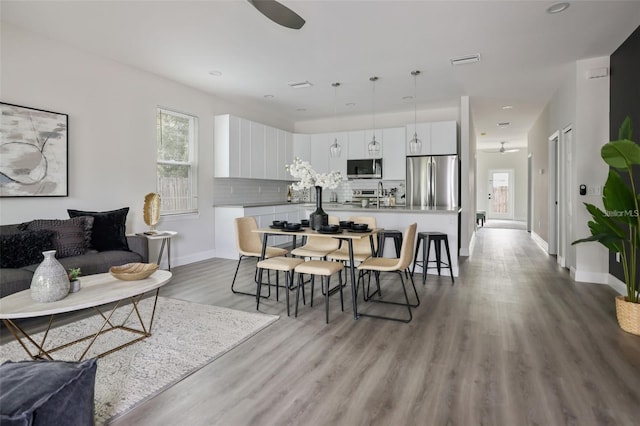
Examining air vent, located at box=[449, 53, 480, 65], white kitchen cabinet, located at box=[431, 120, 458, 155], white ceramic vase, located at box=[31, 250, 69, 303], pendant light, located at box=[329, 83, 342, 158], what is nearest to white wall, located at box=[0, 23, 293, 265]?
white ceramic vase, located at box=[31, 250, 69, 303]

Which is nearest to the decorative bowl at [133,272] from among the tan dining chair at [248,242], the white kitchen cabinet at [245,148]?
the tan dining chair at [248,242]

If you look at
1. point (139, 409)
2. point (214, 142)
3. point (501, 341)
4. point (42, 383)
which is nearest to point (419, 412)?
point (501, 341)

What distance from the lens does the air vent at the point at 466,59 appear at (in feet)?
15.0

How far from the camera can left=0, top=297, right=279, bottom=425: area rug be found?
2.17 m

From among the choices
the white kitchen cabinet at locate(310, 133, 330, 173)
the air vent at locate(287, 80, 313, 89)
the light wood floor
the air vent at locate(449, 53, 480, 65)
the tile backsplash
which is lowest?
the light wood floor

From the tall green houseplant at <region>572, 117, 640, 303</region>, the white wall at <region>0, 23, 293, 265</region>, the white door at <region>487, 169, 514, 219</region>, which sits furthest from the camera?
the white door at <region>487, 169, 514, 219</region>

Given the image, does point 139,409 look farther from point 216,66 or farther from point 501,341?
point 216,66

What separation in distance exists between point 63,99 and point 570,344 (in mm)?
5727

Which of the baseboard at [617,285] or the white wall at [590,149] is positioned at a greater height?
the white wall at [590,149]

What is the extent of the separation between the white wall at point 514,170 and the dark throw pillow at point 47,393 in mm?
16144

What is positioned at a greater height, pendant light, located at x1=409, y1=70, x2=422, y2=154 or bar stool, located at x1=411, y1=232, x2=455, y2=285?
pendant light, located at x1=409, y1=70, x2=422, y2=154

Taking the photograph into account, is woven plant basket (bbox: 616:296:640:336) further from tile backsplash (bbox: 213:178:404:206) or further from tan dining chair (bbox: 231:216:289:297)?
tile backsplash (bbox: 213:178:404:206)

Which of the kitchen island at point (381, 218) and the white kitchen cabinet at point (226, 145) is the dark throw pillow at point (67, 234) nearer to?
the kitchen island at point (381, 218)

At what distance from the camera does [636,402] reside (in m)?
2.08
